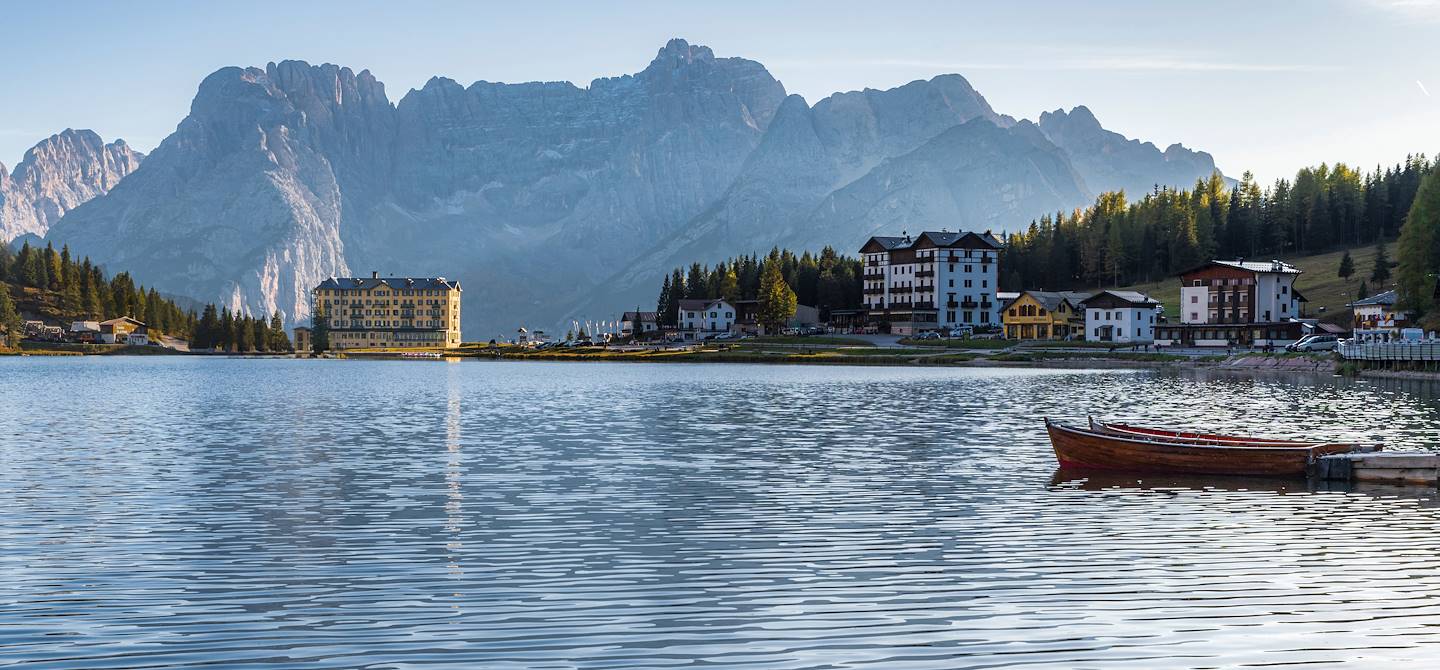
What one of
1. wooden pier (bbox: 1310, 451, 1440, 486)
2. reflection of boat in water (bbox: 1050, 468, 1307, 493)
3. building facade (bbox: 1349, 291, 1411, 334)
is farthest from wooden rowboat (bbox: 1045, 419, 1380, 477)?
building facade (bbox: 1349, 291, 1411, 334)

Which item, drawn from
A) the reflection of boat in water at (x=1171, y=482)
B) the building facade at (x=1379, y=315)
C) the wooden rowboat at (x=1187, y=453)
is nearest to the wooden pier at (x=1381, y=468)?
the wooden rowboat at (x=1187, y=453)

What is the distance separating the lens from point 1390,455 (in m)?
44.5

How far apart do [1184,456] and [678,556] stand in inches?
988

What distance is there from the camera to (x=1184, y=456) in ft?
155

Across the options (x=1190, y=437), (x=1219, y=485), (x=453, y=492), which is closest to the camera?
(x=453, y=492)

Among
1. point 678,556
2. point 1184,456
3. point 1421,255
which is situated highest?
point 1421,255

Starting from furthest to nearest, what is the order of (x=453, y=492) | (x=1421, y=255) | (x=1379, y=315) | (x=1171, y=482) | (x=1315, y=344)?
1. (x=1379, y=315)
2. (x=1315, y=344)
3. (x=1421, y=255)
4. (x=1171, y=482)
5. (x=453, y=492)

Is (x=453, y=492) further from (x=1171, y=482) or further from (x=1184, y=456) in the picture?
(x=1184, y=456)

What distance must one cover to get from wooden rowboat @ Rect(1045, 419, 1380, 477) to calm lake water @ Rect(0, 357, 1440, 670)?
1.16 m

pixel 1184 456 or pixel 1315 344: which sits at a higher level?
pixel 1315 344

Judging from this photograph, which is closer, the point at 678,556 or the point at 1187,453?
the point at 678,556

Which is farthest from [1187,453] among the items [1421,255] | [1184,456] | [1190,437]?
[1421,255]

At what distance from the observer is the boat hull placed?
152ft

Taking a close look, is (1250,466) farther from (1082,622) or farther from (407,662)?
(407,662)
